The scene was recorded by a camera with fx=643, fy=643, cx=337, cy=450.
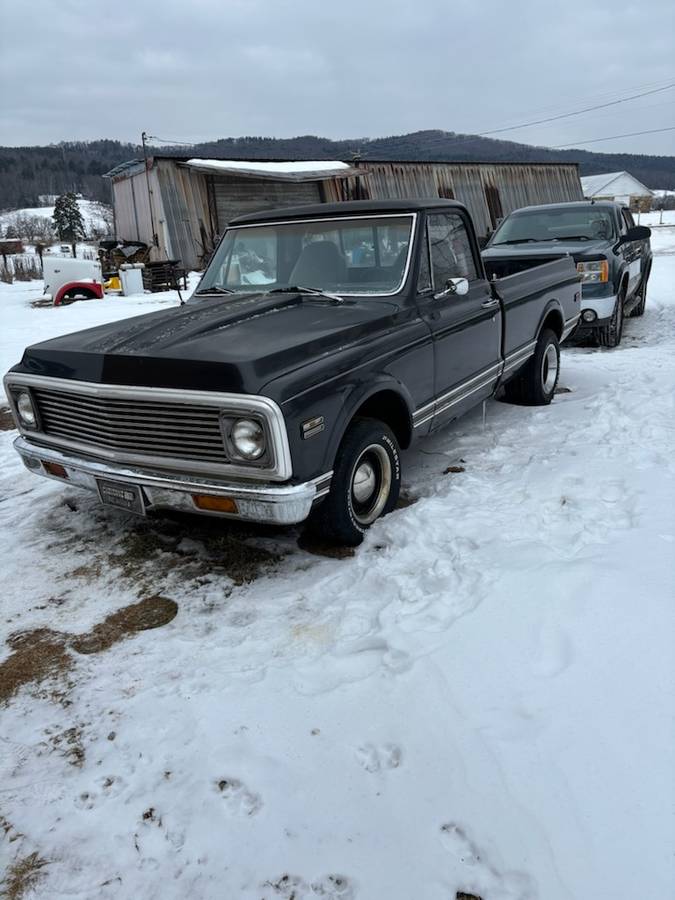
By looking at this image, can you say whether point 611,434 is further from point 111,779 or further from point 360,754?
point 111,779

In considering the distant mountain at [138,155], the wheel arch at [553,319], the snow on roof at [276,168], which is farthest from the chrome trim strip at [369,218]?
the distant mountain at [138,155]

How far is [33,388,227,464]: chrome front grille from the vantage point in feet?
10.1

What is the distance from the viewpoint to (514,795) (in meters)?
2.03

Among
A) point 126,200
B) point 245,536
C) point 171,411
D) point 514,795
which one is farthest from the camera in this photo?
point 126,200

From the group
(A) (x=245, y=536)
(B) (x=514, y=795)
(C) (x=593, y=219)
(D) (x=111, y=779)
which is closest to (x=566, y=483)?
(A) (x=245, y=536)

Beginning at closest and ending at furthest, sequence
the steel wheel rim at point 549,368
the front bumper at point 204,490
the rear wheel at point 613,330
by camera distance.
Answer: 1. the front bumper at point 204,490
2. the steel wheel rim at point 549,368
3. the rear wheel at point 613,330

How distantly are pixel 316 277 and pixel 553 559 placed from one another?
2380 millimetres

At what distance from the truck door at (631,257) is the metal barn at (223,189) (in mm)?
12257

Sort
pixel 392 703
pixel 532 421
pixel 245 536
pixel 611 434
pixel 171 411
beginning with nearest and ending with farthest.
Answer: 1. pixel 392 703
2. pixel 171 411
3. pixel 245 536
4. pixel 611 434
5. pixel 532 421

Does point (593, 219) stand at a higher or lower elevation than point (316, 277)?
higher

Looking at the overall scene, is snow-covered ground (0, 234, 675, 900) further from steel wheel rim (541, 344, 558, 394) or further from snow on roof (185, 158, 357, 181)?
snow on roof (185, 158, 357, 181)

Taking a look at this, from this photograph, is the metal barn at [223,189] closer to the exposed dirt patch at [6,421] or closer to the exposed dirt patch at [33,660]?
the exposed dirt patch at [6,421]

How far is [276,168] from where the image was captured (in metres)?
20.6

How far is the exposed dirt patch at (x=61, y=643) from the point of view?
2762 mm
